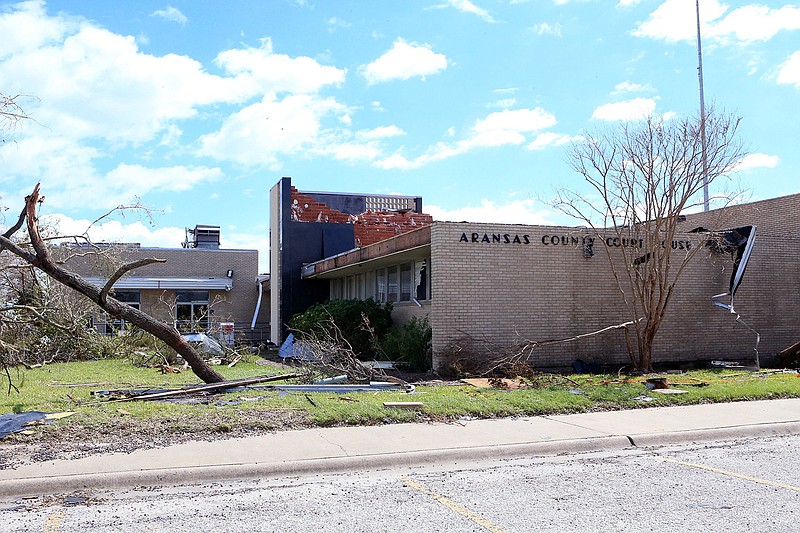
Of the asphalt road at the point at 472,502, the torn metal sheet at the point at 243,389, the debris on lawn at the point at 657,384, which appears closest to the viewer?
the asphalt road at the point at 472,502

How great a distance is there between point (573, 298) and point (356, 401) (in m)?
8.25

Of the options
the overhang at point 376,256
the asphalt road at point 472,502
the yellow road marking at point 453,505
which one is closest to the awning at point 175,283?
the overhang at point 376,256

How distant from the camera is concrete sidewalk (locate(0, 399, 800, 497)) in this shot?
7523 mm

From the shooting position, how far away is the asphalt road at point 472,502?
6.01 metres

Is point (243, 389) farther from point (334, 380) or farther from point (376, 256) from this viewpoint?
point (376, 256)

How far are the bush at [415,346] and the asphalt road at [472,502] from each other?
367 inches

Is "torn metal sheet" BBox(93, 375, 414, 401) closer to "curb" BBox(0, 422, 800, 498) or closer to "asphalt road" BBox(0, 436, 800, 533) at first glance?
"curb" BBox(0, 422, 800, 498)

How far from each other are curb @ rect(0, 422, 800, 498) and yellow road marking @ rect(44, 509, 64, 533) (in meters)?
0.78

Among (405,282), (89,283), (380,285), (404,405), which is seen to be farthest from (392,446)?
(380,285)

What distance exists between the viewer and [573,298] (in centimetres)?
1825

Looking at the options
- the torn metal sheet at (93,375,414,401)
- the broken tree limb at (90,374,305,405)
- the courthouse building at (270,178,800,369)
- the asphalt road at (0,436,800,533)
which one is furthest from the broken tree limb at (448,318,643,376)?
the asphalt road at (0,436,800,533)

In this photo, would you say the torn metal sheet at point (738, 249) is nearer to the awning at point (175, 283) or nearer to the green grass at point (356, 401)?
the green grass at point (356, 401)

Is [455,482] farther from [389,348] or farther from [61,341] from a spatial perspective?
[61,341]

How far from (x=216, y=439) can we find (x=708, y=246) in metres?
15.1
